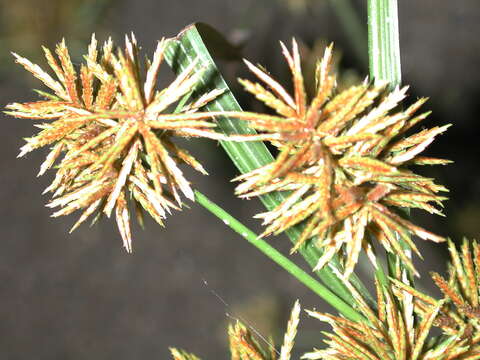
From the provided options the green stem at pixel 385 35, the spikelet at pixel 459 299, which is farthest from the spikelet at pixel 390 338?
the green stem at pixel 385 35

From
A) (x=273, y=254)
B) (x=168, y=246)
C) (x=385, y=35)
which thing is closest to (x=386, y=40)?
(x=385, y=35)

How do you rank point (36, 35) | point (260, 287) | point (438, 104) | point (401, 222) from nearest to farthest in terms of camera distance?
point (401, 222)
point (36, 35)
point (438, 104)
point (260, 287)

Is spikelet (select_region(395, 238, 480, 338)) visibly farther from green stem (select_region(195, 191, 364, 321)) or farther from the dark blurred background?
the dark blurred background

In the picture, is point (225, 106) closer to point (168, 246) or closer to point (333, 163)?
point (333, 163)

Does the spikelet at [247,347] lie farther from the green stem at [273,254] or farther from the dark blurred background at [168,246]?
the dark blurred background at [168,246]

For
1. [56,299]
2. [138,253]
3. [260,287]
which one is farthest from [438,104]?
[56,299]

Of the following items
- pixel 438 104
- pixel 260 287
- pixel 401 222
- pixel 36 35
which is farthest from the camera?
pixel 260 287

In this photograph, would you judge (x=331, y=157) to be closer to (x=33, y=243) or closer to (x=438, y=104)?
(x=438, y=104)
